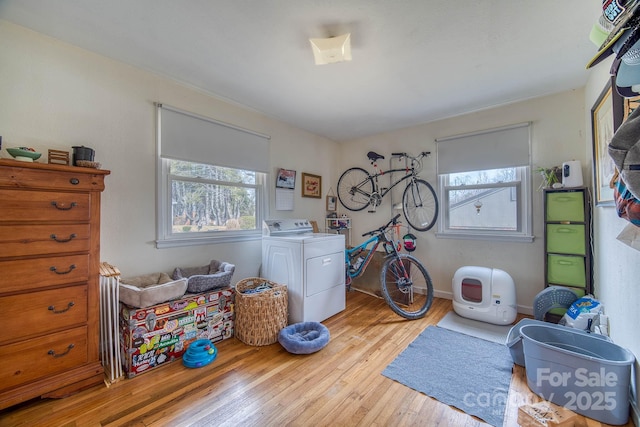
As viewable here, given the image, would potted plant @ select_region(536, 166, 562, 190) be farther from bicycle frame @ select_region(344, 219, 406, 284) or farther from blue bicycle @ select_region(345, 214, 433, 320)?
bicycle frame @ select_region(344, 219, 406, 284)

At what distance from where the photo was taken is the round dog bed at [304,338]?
2053 millimetres

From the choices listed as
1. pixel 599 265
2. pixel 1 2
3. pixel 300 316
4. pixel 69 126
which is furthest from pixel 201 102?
pixel 599 265

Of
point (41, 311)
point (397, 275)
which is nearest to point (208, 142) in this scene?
point (41, 311)

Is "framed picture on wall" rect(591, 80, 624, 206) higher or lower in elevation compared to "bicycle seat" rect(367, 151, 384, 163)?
lower

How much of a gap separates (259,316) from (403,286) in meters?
1.72

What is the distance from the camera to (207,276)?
2.20m

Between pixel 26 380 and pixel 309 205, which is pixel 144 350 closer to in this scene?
pixel 26 380

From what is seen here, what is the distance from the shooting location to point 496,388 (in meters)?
1.66

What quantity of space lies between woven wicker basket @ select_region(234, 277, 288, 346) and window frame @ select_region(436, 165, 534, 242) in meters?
2.39

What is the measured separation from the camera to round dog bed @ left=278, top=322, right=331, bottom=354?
6.73 feet

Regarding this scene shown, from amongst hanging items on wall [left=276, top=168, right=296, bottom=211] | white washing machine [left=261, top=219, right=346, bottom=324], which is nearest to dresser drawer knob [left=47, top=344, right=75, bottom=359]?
white washing machine [left=261, top=219, right=346, bottom=324]

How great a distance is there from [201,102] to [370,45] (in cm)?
178

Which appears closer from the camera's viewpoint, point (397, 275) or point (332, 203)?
point (397, 275)

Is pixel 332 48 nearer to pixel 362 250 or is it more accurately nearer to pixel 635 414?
pixel 362 250
